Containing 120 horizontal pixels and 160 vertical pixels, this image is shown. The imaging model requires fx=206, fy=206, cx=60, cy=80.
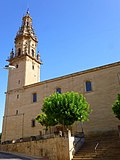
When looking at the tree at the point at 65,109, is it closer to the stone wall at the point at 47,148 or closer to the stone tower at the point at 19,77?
the stone wall at the point at 47,148

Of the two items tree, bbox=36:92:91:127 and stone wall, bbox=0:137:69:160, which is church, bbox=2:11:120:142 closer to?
tree, bbox=36:92:91:127

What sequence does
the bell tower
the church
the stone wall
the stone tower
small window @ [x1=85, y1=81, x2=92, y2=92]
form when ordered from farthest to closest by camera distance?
the bell tower
the stone tower
small window @ [x1=85, y1=81, x2=92, y2=92]
the church
the stone wall

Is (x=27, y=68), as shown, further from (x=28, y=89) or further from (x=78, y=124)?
(x=78, y=124)

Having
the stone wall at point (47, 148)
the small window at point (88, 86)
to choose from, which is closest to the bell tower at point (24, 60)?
the small window at point (88, 86)

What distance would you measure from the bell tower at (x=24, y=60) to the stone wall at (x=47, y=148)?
46.8 ft

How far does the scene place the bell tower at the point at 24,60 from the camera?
1371 inches

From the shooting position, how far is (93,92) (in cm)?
2694

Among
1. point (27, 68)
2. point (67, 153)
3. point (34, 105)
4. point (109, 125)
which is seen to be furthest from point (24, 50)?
point (67, 153)

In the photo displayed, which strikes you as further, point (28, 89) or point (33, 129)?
point (28, 89)

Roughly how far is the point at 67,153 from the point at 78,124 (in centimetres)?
861

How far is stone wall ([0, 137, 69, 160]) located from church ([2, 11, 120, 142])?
22.9ft

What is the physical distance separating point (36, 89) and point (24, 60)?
5.99 m

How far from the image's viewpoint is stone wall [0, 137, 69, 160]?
18237 mm

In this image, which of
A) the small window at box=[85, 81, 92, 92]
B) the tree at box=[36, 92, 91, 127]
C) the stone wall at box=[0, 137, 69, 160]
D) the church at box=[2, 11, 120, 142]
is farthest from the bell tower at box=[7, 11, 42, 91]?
the stone wall at box=[0, 137, 69, 160]
